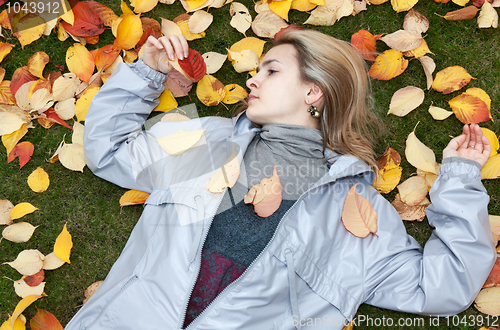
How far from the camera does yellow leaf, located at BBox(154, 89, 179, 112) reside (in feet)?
7.88

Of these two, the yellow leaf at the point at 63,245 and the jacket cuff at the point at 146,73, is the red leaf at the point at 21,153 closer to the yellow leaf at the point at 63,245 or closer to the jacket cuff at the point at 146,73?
the yellow leaf at the point at 63,245

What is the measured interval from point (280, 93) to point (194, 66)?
60cm

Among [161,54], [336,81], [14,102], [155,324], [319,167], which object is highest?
[161,54]

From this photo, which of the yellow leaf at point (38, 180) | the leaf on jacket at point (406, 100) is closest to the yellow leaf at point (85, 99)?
the yellow leaf at point (38, 180)

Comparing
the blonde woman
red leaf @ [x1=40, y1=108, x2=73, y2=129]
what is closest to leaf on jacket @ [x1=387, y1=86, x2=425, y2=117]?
the blonde woman

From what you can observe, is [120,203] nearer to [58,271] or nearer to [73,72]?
[58,271]

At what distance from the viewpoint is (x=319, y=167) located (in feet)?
6.86

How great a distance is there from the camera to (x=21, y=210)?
7.61 feet

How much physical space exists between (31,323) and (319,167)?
2.00 meters

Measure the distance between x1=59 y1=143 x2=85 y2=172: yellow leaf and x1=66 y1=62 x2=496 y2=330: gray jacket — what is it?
25 cm

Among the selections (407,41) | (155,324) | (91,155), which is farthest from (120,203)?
(407,41)

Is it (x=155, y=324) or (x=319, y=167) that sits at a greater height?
(x=319, y=167)

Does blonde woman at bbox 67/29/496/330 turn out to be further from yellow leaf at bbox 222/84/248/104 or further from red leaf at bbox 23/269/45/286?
red leaf at bbox 23/269/45/286

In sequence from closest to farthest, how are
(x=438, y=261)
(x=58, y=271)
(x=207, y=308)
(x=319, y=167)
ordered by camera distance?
(x=207, y=308) < (x=438, y=261) < (x=319, y=167) < (x=58, y=271)
